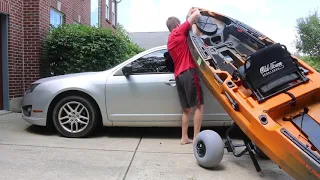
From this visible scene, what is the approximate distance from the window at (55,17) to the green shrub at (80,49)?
4.06 ft

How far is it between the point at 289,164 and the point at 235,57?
6.25 ft

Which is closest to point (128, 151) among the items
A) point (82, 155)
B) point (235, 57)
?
point (82, 155)

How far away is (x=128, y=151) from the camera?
4.55 metres

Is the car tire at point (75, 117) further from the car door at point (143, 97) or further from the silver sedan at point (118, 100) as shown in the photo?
the car door at point (143, 97)

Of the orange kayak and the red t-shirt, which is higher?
the red t-shirt

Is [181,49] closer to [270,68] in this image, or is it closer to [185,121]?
[185,121]

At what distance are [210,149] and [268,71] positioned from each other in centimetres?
107

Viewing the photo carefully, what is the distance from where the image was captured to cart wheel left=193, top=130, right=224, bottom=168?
145 inches

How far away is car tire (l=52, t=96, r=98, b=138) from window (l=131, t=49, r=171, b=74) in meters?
0.95

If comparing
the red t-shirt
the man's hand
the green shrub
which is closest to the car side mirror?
the red t-shirt

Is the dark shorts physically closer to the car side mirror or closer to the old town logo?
the car side mirror

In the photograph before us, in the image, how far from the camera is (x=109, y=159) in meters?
4.18

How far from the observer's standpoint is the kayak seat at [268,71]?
3459 mm

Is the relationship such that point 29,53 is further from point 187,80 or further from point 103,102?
point 187,80
